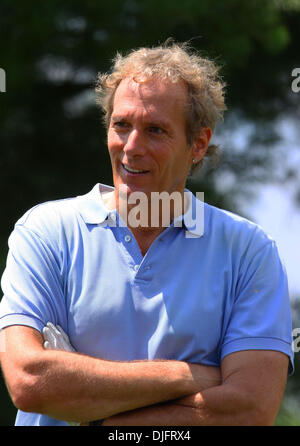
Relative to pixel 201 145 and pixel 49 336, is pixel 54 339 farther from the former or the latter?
pixel 201 145

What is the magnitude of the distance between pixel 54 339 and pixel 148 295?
1.02ft

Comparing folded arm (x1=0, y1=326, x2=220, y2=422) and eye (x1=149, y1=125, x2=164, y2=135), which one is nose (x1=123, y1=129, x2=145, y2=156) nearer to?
eye (x1=149, y1=125, x2=164, y2=135)

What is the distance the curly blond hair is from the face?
0.12 ft

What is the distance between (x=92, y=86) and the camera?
21.1ft

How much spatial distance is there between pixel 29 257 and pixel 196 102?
759mm

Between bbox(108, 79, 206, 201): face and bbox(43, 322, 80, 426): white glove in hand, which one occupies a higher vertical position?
bbox(108, 79, 206, 201): face

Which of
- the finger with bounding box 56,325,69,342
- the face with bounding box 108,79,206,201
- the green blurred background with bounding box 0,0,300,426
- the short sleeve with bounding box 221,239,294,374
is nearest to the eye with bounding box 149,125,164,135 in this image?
the face with bounding box 108,79,206,201

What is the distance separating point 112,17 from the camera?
6.06m

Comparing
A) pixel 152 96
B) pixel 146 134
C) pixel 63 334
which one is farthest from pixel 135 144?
pixel 63 334

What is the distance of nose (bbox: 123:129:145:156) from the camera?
2492 millimetres

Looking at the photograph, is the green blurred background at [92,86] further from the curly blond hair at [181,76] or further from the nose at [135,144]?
the nose at [135,144]

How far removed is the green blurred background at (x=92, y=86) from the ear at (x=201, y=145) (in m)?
2.97

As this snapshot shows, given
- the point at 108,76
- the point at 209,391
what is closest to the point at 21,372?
the point at 209,391
